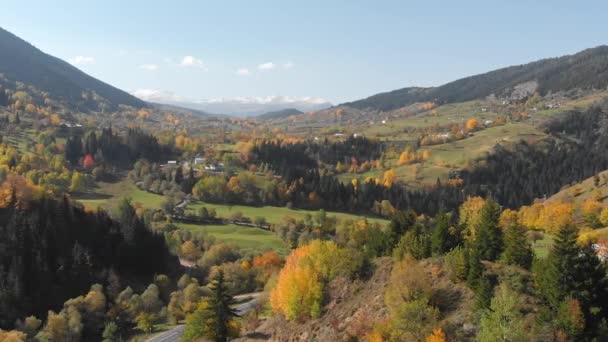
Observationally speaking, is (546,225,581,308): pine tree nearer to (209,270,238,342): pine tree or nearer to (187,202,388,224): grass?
(209,270,238,342): pine tree

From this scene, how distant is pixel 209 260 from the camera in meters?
125

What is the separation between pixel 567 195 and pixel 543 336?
14613cm

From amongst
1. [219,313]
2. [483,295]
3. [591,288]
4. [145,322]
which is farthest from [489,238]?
[145,322]

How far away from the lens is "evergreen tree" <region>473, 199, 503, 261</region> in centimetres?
5794

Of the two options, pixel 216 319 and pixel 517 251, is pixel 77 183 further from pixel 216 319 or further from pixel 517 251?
pixel 517 251

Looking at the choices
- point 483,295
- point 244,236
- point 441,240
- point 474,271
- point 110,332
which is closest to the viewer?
point 483,295

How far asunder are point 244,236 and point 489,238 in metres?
98.5

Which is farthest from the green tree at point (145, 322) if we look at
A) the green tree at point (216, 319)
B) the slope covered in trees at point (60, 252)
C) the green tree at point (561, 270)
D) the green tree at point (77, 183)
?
the green tree at point (77, 183)

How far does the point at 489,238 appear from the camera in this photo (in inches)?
2306

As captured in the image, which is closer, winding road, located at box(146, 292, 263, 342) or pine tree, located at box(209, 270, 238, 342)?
pine tree, located at box(209, 270, 238, 342)

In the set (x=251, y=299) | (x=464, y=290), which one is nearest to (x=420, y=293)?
(x=464, y=290)

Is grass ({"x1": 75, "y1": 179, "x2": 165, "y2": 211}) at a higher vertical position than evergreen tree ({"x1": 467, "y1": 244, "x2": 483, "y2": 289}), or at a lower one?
lower

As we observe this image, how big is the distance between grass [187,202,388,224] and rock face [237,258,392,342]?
98.9 m

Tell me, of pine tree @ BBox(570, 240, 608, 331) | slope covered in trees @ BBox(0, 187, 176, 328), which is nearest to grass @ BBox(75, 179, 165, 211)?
slope covered in trees @ BBox(0, 187, 176, 328)
